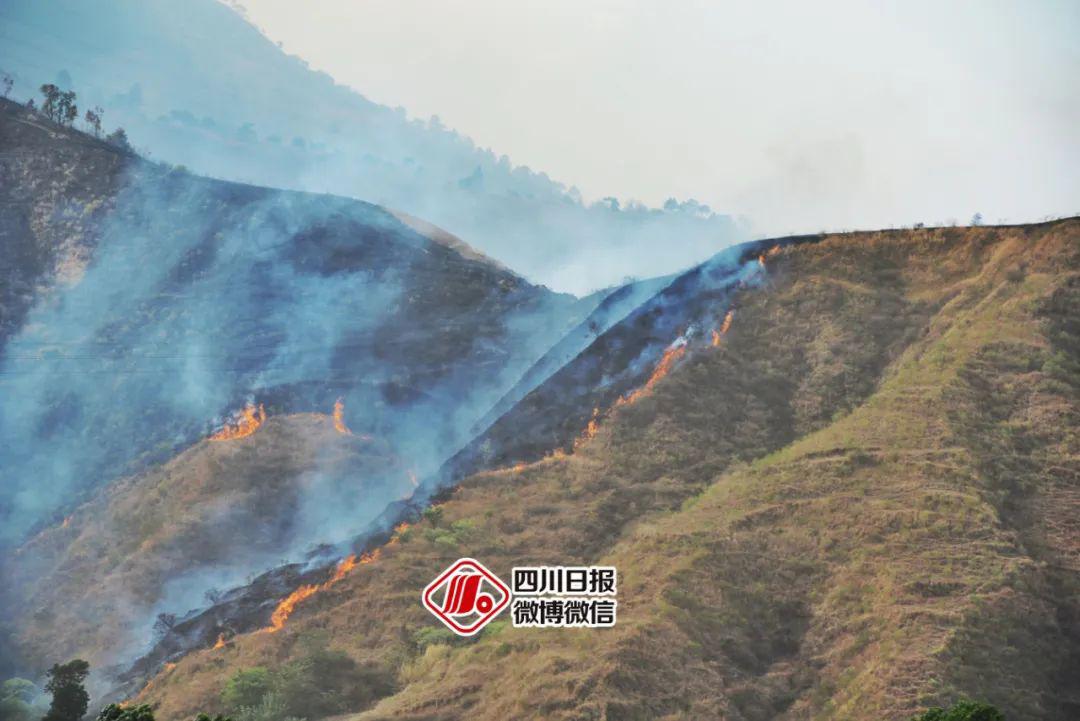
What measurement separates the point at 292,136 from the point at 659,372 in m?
135

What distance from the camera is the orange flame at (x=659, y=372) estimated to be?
4903 centimetres

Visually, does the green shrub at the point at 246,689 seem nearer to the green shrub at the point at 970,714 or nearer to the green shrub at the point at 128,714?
the green shrub at the point at 128,714

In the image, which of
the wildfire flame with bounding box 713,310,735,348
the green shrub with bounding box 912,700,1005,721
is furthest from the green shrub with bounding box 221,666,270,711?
the wildfire flame with bounding box 713,310,735,348

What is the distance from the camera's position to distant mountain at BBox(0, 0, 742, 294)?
439ft

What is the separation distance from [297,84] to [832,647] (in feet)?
569

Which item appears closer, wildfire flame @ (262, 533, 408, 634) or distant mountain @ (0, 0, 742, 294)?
wildfire flame @ (262, 533, 408, 634)

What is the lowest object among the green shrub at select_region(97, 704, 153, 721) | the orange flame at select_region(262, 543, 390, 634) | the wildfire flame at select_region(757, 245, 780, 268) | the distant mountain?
the green shrub at select_region(97, 704, 153, 721)

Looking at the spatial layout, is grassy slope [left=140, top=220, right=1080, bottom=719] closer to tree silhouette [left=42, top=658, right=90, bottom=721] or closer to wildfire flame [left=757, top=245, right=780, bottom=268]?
wildfire flame [left=757, top=245, right=780, bottom=268]

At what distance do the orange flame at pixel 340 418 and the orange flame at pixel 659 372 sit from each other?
18.0 meters

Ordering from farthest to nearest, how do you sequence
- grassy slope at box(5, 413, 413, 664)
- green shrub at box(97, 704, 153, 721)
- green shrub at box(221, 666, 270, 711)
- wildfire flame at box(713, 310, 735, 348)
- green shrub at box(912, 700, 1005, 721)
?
wildfire flame at box(713, 310, 735, 348), grassy slope at box(5, 413, 413, 664), green shrub at box(221, 666, 270, 711), green shrub at box(97, 704, 153, 721), green shrub at box(912, 700, 1005, 721)

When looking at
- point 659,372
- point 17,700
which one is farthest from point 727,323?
point 17,700

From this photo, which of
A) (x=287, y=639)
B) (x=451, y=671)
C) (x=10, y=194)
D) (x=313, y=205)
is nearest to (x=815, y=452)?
(x=451, y=671)

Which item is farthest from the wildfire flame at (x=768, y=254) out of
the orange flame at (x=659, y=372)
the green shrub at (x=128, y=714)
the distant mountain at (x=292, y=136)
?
the distant mountain at (x=292, y=136)

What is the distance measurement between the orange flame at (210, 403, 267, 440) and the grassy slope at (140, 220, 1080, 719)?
1917 centimetres
